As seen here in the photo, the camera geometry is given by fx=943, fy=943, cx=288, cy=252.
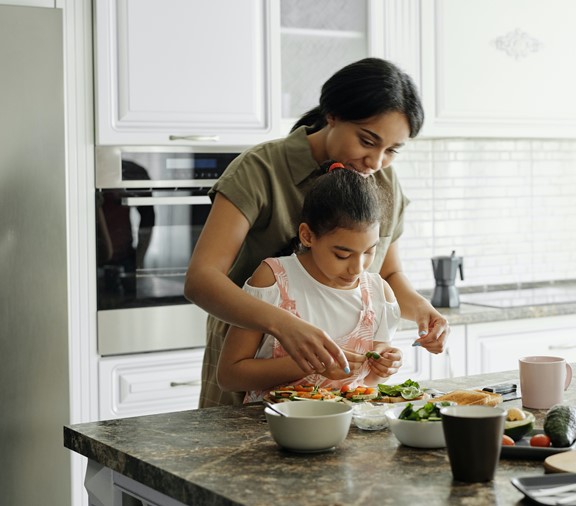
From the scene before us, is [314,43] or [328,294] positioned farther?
[314,43]

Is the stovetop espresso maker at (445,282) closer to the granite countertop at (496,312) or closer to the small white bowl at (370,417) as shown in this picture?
the granite countertop at (496,312)

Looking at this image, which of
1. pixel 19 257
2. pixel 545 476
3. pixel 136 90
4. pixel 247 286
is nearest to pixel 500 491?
pixel 545 476

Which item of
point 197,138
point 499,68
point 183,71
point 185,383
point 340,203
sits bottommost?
point 185,383

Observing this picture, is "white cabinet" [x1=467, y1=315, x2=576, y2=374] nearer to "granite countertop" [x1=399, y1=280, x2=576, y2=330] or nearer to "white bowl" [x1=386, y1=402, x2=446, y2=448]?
"granite countertop" [x1=399, y1=280, x2=576, y2=330]

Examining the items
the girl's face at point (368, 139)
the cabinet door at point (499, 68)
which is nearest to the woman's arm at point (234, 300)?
the girl's face at point (368, 139)

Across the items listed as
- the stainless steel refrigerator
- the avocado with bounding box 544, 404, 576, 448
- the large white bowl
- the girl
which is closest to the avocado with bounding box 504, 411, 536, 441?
the avocado with bounding box 544, 404, 576, 448

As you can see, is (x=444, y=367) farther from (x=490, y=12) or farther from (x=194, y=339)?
(x=490, y=12)

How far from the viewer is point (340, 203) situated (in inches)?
76.9

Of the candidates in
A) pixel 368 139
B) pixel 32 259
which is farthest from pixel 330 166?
pixel 32 259

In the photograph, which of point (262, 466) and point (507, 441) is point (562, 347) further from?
point (262, 466)

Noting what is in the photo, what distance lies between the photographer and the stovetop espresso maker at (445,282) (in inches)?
152

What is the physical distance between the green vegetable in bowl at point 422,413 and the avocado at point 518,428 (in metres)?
0.11

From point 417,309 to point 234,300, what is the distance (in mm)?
513

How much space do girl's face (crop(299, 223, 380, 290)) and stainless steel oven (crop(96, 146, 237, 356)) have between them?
4.48 feet
